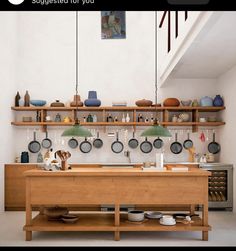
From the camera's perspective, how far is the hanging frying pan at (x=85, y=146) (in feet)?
26.3

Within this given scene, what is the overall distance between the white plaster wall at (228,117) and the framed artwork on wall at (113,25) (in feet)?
8.20

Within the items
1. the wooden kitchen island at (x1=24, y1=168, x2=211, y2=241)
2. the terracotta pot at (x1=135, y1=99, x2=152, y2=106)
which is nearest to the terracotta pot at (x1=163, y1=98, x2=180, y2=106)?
the terracotta pot at (x1=135, y1=99, x2=152, y2=106)

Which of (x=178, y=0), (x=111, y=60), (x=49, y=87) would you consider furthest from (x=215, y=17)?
(x=49, y=87)

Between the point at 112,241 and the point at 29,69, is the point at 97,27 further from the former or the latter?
the point at 112,241

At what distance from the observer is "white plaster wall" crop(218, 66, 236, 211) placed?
714 cm

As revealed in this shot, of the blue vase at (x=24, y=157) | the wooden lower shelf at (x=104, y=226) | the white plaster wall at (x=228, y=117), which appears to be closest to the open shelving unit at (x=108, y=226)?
the wooden lower shelf at (x=104, y=226)

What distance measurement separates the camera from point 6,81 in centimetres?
730

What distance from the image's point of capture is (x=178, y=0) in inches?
54.4

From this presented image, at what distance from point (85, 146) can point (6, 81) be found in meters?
2.18

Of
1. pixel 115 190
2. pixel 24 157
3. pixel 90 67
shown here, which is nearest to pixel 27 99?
pixel 24 157

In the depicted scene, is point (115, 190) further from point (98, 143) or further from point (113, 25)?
point (113, 25)

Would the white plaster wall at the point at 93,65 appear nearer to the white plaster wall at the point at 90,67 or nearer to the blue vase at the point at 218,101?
the white plaster wall at the point at 90,67

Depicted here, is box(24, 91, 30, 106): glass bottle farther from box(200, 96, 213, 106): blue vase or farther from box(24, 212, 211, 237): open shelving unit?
box(200, 96, 213, 106): blue vase

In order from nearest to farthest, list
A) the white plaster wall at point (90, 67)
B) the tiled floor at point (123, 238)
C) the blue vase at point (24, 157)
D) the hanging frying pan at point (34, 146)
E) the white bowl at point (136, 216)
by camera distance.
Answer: the tiled floor at point (123, 238)
the white bowl at point (136, 216)
the blue vase at point (24, 157)
the hanging frying pan at point (34, 146)
the white plaster wall at point (90, 67)
